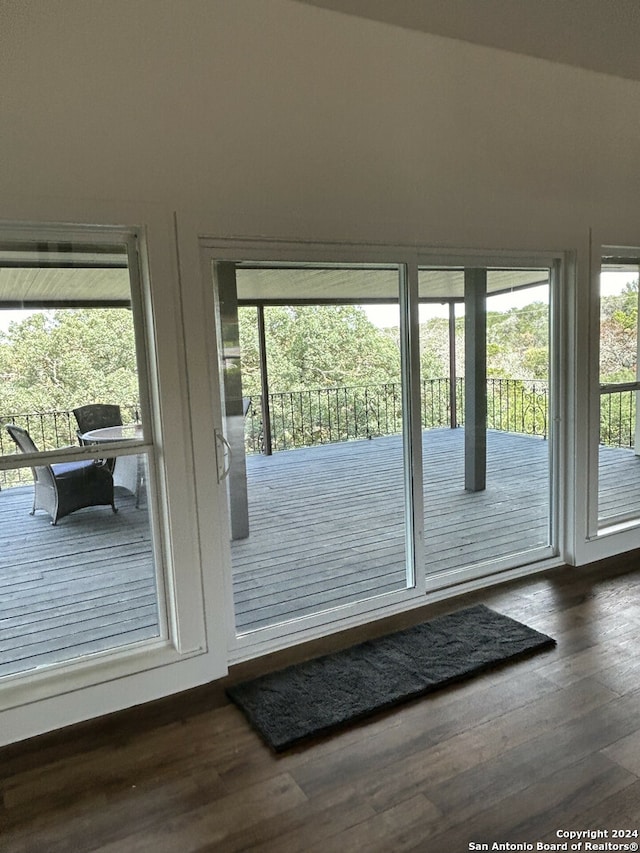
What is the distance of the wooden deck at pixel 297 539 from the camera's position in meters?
2.54

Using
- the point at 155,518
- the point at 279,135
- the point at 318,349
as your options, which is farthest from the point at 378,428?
the point at 279,135

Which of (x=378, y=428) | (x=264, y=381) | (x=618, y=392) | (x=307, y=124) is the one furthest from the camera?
(x=618, y=392)

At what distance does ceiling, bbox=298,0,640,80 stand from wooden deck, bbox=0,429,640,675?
2.02 m

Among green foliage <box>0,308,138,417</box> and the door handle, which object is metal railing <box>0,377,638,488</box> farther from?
the door handle

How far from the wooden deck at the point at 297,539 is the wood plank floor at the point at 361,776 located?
0.44 meters

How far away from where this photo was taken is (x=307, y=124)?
8.78 feet

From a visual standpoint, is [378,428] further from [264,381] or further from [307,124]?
[307,124]

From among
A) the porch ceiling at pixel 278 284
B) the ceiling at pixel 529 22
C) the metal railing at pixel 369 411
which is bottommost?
the metal railing at pixel 369 411

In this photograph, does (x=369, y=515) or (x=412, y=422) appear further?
(x=369, y=515)

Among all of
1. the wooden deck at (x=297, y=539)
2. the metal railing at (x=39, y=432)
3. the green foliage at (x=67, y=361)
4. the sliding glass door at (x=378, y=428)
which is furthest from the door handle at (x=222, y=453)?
the metal railing at (x=39, y=432)

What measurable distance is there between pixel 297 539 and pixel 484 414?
1438 millimetres

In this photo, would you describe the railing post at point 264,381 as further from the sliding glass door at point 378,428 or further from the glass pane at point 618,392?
the glass pane at point 618,392

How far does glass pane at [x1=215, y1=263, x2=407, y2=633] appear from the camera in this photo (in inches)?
114

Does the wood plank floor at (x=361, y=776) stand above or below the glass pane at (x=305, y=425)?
below
